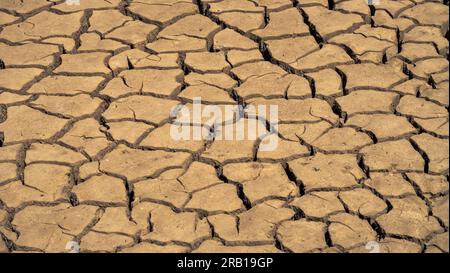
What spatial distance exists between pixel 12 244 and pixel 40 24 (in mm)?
1958

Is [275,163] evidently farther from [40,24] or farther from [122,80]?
[40,24]

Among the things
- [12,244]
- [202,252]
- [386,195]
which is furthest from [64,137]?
[386,195]

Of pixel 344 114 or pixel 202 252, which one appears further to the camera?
pixel 344 114

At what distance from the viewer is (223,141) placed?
4.97m

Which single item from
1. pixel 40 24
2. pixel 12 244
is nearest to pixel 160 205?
pixel 12 244

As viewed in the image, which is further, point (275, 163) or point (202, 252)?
point (275, 163)

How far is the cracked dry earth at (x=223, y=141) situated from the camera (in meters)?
4.42

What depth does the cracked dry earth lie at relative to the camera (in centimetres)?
442

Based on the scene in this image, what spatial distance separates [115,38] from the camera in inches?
229
